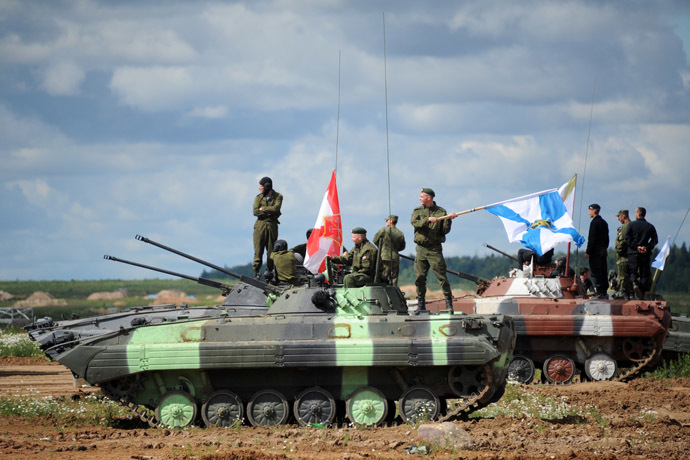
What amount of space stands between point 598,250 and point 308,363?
419 inches

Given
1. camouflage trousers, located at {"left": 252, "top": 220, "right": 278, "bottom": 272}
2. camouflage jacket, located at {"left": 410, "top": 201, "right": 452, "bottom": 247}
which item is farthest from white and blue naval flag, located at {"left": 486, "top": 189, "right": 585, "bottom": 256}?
camouflage trousers, located at {"left": 252, "top": 220, "right": 278, "bottom": 272}

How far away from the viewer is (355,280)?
60.5ft

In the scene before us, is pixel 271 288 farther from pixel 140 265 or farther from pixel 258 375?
pixel 140 265

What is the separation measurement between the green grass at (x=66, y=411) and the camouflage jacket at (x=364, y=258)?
5.12 meters

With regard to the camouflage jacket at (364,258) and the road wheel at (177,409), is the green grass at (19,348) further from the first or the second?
the camouflage jacket at (364,258)

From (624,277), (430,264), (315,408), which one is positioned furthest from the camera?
(624,277)

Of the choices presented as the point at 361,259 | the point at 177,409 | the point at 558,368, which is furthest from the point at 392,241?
the point at 177,409

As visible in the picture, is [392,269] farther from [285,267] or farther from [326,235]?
[326,235]

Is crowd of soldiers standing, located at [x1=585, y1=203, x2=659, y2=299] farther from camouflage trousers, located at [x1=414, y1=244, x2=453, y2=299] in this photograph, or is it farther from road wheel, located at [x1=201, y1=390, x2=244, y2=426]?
road wheel, located at [x1=201, y1=390, x2=244, y2=426]

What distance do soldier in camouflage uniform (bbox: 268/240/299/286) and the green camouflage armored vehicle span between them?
9.55 feet

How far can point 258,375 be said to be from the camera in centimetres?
1778

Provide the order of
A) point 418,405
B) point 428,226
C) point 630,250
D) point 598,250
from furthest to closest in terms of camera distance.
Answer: point 630,250
point 598,250
point 428,226
point 418,405

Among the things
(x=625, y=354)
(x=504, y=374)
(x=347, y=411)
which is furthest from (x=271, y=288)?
(x=625, y=354)

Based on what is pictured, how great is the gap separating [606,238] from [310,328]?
34.7ft
